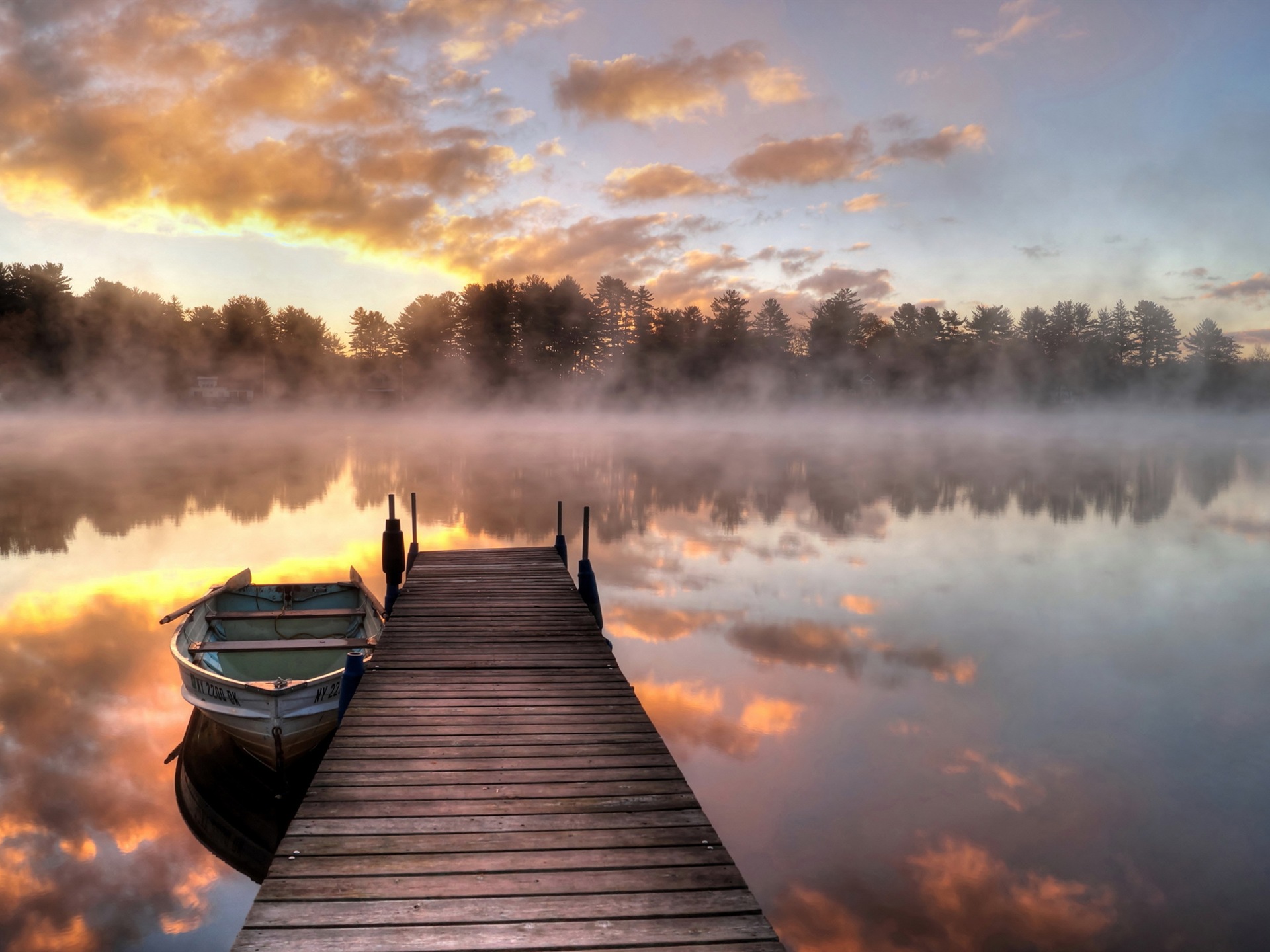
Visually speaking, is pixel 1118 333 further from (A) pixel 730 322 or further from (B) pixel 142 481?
(B) pixel 142 481

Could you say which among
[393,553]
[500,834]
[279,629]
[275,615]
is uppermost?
[500,834]

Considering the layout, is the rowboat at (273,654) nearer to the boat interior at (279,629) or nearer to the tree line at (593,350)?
the boat interior at (279,629)

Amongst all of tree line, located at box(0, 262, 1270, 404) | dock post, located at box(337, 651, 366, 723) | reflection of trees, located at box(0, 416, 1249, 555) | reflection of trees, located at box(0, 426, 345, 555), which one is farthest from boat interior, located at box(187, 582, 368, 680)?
tree line, located at box(0, 262, 1270, 404)

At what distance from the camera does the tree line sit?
8338cm

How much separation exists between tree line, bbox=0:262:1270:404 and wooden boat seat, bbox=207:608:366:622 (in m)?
74.4

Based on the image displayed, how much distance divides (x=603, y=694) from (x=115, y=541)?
2315cm

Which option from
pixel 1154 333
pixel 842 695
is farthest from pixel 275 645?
pixel 1154 333

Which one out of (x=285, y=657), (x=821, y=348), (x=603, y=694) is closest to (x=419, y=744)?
(x=603, y=694)

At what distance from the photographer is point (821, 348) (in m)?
88.8

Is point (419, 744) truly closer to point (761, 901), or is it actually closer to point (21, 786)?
point (761, 901)

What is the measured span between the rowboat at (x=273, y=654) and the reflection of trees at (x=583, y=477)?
13639mm

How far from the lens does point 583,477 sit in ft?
135

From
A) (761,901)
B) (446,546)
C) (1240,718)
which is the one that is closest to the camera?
(761,901)

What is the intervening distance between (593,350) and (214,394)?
4862 cm
